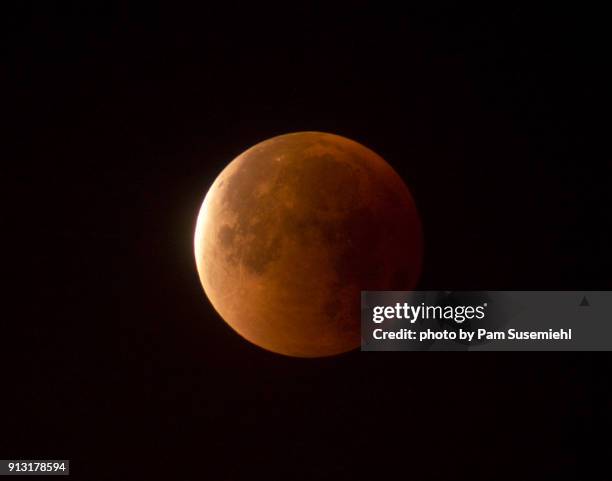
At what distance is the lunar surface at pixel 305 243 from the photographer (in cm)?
589

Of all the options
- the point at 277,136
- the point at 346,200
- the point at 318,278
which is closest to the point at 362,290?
the point at 318,278

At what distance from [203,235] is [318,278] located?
164cm

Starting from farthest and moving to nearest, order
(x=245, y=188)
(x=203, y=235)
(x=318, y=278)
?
(x=203, y=235)
(x=245, y=188)
(x=318, y=278)

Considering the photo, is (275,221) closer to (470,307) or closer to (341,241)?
(341,241)

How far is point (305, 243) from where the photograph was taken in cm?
584

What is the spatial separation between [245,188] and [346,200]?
1126 mm

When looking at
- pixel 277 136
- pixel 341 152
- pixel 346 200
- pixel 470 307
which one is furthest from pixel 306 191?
pixel 470 307

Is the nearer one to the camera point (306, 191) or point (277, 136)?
point (306, 191)

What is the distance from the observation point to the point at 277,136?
705 centimetres

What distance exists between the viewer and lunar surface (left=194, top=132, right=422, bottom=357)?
5.89 metres

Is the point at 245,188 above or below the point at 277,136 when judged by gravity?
below

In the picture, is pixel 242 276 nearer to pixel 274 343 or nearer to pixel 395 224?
pixel 274 343

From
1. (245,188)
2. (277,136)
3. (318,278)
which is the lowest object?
(318,278)

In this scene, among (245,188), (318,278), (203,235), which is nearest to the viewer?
(318,278)
